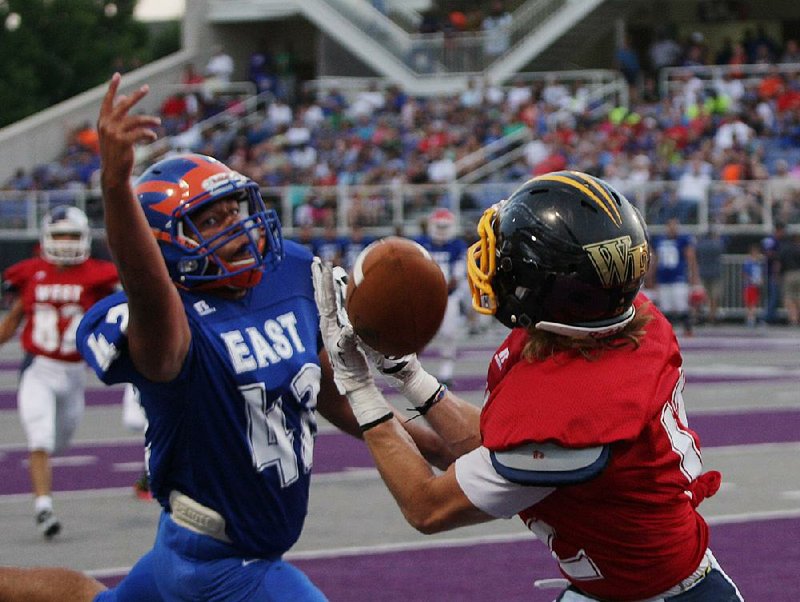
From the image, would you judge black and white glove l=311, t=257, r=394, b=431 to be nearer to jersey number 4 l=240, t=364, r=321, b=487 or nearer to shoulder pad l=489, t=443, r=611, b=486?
shoulder pad l=489, t=443, r=611, b=486

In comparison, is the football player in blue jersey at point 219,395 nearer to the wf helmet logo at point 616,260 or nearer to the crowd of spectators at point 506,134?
the wf helmet logo at point 616,260

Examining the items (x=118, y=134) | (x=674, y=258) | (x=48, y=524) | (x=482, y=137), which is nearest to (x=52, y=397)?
(x=48, y=524)

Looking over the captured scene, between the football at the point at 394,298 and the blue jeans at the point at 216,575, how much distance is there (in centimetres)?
75

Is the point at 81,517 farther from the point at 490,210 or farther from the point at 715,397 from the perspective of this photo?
the point at 715,397

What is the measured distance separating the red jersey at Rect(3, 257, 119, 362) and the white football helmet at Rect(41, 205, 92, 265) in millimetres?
64

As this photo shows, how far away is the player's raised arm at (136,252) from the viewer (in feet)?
9.46

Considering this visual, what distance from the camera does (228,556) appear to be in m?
3.42

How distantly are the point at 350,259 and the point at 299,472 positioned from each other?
15679 mm

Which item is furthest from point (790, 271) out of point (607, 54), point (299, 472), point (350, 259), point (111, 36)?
point (111, 36)

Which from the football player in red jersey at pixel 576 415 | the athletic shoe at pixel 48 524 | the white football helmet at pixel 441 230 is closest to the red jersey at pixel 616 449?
the football player in red jersey at pixel 576 415

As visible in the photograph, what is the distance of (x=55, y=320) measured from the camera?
7.95 meters

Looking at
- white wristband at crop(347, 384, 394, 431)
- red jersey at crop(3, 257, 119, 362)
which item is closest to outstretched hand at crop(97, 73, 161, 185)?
white wristband at crop(347, 384, 394, 431)

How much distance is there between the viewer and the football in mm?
2912

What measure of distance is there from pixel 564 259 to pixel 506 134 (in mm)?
20474
